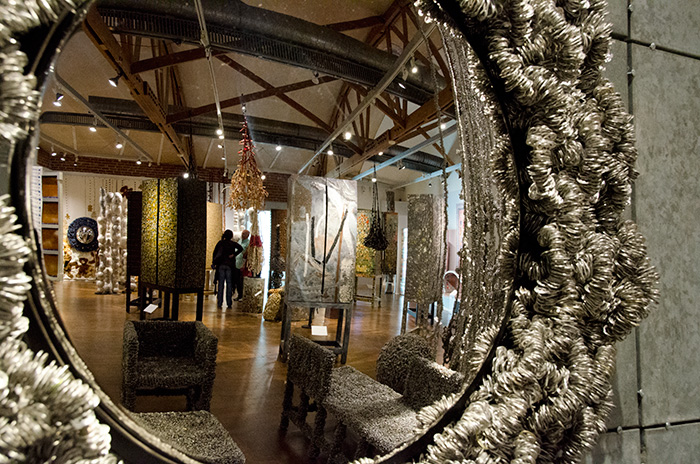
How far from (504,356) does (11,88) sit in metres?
0.85

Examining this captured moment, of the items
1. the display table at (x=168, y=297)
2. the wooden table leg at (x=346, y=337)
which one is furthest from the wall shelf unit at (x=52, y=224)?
the wooden table leg at (x=346, y=337)

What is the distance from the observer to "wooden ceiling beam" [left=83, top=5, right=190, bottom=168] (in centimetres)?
59

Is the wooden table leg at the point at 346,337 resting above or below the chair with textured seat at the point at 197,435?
above

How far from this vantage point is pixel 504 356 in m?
0.85

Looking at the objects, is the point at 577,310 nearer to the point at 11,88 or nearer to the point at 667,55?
the point at 667,55

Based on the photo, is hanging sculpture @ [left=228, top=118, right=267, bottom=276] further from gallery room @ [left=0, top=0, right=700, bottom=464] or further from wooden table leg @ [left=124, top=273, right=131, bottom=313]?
wooden table leg @ [left=124, top=273, right=131, bottom=313]

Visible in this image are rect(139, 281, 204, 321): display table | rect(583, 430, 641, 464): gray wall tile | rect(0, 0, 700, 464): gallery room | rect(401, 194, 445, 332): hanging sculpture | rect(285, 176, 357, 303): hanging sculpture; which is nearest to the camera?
rect(0, 0, 700, 464): gallery room

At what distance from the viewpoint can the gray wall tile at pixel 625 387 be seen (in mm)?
1113

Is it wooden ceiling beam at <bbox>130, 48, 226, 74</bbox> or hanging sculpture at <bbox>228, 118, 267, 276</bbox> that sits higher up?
wooden ceiling beam at <bbox>130, 48, 226, 74</bbox>

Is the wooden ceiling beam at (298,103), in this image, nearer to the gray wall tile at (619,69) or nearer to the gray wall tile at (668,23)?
the gray wall tile at (619,69)

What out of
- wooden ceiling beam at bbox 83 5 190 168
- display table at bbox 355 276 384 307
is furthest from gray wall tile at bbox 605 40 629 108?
wooden ceiling beam at bbox 83 5 190 168

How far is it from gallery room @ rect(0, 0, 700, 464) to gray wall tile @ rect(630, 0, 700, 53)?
1.12 feet

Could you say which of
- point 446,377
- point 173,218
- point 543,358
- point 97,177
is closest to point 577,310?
point 543,358

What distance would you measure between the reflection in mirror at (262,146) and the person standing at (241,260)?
24 mm
